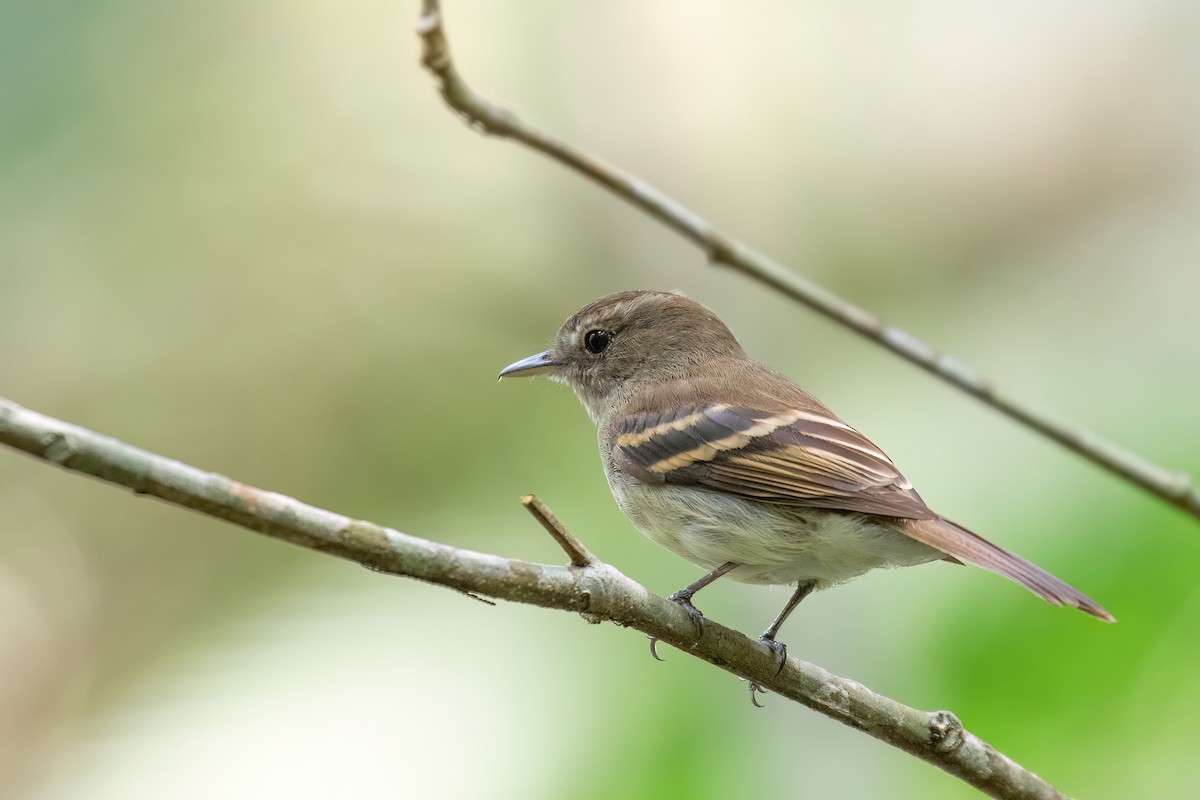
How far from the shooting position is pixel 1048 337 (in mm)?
4680

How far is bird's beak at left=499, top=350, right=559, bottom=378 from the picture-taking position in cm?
418

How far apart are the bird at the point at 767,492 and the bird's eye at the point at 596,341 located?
315 mm

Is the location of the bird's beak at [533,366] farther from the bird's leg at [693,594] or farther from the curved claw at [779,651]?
the curved claw at [779,651]

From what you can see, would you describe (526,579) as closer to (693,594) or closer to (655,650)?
(693,594)

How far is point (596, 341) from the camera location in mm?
4250

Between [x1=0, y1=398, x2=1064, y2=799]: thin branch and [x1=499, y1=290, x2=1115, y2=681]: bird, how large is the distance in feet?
0.38

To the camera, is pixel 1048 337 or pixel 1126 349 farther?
pixel 1048 337

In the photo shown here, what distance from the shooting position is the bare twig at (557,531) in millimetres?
2057

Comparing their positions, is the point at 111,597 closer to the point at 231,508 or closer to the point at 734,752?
the point at 734,752

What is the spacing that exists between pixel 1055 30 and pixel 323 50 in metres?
4.22

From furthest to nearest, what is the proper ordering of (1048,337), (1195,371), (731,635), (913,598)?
(1048,337)
(1195,371)
(913,598)
(731,635)

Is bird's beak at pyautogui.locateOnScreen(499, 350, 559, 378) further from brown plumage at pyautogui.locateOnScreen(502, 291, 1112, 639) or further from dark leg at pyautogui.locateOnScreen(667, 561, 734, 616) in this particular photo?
dark leg at pyautogui.locateOnScreen(667, 561, 734, 616)

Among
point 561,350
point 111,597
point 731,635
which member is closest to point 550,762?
point 731,635

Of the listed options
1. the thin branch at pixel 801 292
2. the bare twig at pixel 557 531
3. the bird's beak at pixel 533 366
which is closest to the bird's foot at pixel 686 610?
the bare twig at pixel 557 531
